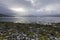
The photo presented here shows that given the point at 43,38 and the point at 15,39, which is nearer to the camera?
the point at 15,39

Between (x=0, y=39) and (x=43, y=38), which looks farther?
(x=43, y=38)

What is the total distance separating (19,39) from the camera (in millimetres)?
22562

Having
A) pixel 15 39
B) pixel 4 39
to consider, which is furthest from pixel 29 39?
pixel 4 39

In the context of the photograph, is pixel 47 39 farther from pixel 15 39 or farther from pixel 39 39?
pixel 15 39

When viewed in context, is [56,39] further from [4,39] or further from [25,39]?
[4,39]

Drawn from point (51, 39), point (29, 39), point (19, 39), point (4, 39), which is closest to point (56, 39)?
point (51, 39)

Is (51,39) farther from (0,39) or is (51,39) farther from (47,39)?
(0,39)

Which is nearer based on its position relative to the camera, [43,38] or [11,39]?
[11,39]

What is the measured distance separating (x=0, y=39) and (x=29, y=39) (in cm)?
427

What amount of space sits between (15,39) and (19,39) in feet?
1.88

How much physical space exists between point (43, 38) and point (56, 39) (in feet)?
6.78

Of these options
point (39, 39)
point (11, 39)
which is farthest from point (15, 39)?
point (39, 39)

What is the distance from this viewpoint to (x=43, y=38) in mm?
24453

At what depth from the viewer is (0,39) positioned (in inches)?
890
